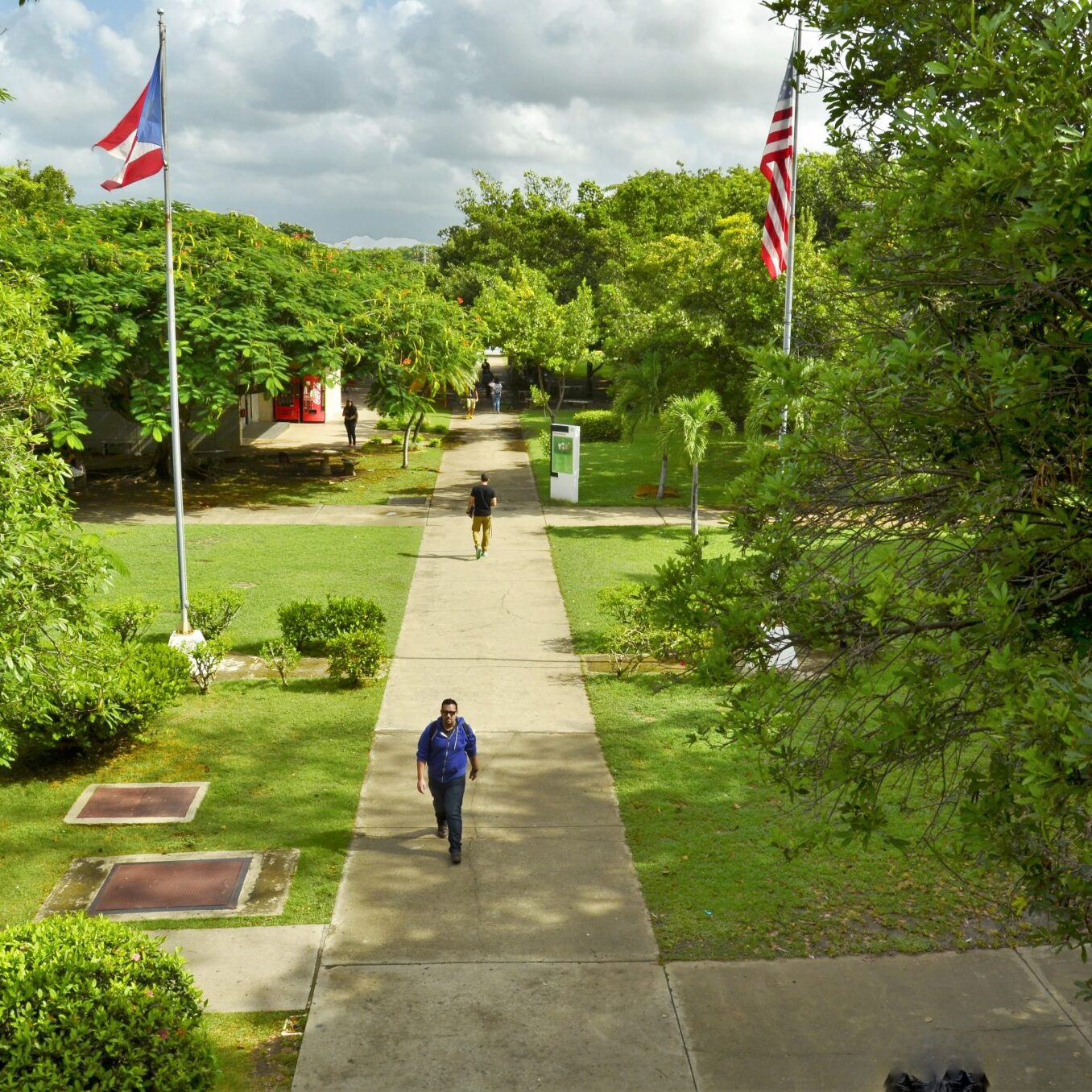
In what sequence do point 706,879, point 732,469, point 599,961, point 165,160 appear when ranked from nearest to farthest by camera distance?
point 599,961 < point 706,879 < point 165,160 < point 732,469

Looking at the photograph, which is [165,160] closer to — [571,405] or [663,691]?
[663,691]

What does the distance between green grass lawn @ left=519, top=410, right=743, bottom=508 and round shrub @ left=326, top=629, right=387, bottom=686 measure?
10726 mm

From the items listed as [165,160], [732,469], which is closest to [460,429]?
[732,469]

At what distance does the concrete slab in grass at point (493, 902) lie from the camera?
803 centimetres

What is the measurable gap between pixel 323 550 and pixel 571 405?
26.8 metres

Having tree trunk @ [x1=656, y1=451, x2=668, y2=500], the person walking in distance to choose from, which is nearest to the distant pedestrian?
tree trunk @ [x1=656, y1=451, x2=668, y2=500]

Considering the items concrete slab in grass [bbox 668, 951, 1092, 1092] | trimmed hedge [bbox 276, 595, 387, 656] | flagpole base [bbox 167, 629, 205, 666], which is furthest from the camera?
trimmed hedge [bbox 276, 595, 387, 656]

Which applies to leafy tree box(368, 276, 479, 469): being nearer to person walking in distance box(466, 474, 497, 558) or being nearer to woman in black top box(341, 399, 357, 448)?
woman in black top box(341, 399, 357, 448)

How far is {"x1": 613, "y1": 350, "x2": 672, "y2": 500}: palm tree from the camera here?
85.5ft

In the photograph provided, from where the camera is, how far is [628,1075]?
21.9 ft

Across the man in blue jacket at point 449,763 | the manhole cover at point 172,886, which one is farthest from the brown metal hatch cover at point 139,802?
the man in blue jacket at point 449,763

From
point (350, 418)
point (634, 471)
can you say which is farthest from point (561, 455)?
point (350, 418)

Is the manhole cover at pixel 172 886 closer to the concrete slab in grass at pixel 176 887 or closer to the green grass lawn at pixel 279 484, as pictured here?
the concrete slab in grass at pixel 176 887

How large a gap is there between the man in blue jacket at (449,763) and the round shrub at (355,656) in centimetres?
416
